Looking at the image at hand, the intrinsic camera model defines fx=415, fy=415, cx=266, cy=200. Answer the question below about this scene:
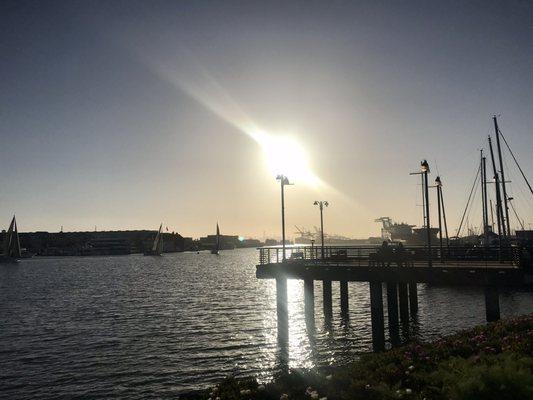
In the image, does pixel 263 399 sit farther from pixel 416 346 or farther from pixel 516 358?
pixel 516 358

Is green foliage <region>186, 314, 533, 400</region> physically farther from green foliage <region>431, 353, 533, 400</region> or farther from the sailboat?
the sailboat

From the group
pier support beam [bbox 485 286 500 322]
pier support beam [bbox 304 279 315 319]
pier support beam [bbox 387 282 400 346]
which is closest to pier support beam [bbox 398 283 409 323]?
pier support beam [bbox 387 282 400 346]

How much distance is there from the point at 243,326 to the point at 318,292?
1055 inches

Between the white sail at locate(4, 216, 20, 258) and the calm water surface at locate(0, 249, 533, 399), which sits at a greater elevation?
the white sail at locate(4, 216, 20, 258)

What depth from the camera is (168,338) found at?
3097 centimetres

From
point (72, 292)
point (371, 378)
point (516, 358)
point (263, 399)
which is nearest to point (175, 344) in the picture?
point (263, 399)

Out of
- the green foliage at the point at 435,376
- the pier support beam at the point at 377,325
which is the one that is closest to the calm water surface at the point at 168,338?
the pier support beam at the point at 377,325

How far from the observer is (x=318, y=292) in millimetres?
59844

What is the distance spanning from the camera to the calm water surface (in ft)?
71.9

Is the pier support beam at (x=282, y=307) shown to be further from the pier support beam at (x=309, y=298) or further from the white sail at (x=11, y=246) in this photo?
the white sail at (x=11, y=246)

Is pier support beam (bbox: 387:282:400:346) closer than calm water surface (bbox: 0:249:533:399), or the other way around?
calm water surface (bbox: 0:249:533:399)

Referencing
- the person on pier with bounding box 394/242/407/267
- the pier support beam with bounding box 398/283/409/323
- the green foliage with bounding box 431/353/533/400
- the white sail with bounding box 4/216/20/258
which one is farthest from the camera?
the white sail with bounding box 4/216/20/258

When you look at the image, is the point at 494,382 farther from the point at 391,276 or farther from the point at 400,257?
the point at 400,257

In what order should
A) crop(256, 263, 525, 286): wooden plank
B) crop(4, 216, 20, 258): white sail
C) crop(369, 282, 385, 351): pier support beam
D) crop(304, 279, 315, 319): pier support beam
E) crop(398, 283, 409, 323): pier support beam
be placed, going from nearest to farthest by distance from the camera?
crop(256, 263, 525, 286): wooden plank
crop(369, 282, 385, 351): pier support beam
crop(304, 279, 315, 319): pier support beam
crop(398, 283, 409, 323): pier support beam
crop(4, 216, 20, 258): white sail
